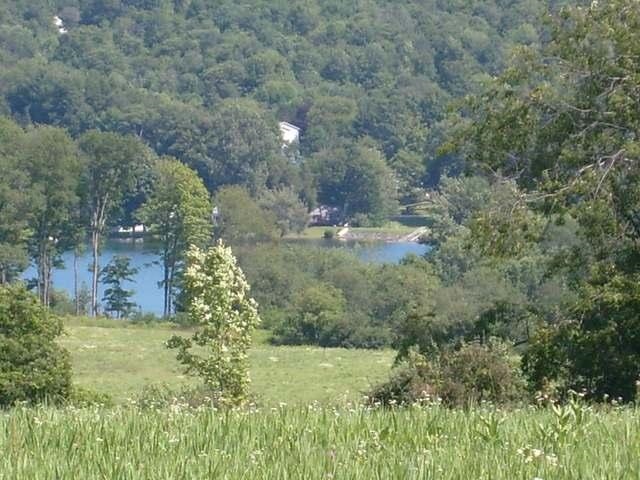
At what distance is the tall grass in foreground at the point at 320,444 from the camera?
4.21 meters

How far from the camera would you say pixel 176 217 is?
61.4 m

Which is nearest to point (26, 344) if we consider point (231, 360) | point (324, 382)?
point (231, 360)

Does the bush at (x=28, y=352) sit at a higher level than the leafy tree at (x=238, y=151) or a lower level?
lower

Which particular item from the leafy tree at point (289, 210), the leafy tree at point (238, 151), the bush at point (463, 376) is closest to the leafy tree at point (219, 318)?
the bush at point (463, 376)

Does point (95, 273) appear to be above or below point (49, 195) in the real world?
below

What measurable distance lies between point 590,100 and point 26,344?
8352mm

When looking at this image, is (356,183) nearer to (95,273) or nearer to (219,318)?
(95,273)

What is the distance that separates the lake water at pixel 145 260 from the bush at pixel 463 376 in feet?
158

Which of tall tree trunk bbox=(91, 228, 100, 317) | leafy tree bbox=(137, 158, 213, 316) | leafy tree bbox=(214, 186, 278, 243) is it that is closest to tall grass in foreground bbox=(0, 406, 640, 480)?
tall tree trunk bbox=(91, 228, 100, 317)

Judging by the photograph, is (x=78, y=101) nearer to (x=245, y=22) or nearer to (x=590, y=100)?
(x=245, y=22)

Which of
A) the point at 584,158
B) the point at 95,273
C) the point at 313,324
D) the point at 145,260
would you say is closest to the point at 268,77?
the point at 145,260

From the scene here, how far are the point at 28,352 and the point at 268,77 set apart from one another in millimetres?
126080

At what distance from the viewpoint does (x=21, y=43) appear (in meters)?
154

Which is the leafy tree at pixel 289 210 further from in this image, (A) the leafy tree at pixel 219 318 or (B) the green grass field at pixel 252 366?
(A) the leafy tree at pixel 219 318
